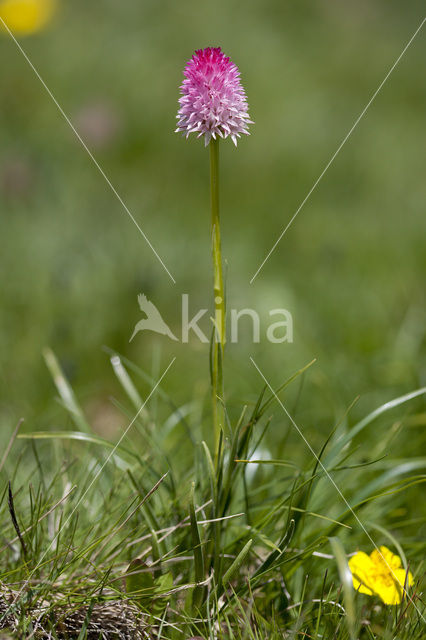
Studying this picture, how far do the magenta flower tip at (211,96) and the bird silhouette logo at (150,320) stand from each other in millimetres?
1513

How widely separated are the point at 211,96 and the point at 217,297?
0.96ft

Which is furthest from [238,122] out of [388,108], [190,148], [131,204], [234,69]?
[388,108]

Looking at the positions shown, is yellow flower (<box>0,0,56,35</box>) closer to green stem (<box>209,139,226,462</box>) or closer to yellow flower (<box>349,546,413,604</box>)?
green stem (<box>209,139,226,462</box>)

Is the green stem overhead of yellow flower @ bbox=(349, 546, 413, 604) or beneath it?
overhead

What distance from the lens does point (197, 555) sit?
3.32 ft

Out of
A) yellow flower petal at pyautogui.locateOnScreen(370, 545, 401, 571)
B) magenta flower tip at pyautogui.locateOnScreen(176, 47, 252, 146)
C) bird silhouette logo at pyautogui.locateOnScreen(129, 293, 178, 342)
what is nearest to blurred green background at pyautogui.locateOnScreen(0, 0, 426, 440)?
bird silhouette logo at pyautogui.locateOnScreen(129, 293, 178, 342)

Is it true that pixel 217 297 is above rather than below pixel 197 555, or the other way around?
above

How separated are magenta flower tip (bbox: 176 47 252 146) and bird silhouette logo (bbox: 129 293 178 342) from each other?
1.51 metres

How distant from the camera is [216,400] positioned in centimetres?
102

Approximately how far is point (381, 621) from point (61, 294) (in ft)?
5.67

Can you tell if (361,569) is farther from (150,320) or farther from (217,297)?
(150,320)

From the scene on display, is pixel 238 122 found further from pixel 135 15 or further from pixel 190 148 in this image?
pixel 135 15

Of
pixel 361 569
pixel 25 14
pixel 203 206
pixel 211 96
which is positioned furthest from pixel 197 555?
pixel 25 14

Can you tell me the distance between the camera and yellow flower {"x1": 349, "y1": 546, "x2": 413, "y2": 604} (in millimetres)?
1070
